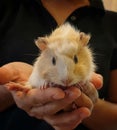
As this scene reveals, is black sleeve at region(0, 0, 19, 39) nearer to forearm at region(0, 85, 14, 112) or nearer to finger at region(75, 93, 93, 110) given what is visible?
forearm at region(0, 85, 14, 112)

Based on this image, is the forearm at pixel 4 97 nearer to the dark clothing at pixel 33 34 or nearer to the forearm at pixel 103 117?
the dark clothing at pixel 33 34

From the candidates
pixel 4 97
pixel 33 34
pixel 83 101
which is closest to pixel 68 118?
pixel 83 101

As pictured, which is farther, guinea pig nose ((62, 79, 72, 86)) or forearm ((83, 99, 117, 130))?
forearm ((83, 99, 117, 130))

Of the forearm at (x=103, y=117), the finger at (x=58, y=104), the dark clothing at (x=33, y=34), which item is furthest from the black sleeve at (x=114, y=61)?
the finger at (x=58, y=104)

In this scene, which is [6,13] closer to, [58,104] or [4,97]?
[4,97]

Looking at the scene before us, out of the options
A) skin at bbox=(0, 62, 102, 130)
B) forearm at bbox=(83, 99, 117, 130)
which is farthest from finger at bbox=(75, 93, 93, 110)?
forearm at bbox=(83, 99, 117, 130)

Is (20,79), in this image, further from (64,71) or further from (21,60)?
(64,71)
